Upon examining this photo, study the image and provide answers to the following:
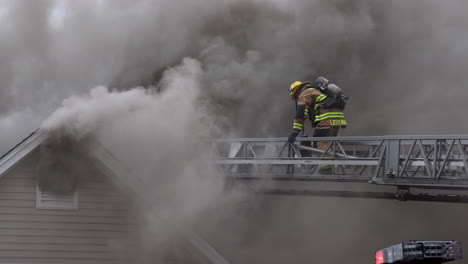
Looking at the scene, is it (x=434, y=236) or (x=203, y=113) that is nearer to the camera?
(x=203, y=113)

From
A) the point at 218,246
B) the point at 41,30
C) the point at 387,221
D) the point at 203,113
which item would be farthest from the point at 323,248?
the point at 41,30

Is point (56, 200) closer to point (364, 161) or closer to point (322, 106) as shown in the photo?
point (322, 106)

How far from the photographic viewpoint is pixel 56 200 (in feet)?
39.7

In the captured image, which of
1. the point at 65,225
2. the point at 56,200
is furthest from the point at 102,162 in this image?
the point at 65,225

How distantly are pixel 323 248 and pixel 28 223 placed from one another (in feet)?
18.8

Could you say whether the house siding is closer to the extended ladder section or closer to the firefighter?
the extended ladder section

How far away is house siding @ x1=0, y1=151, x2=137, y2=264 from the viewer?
1188 cm

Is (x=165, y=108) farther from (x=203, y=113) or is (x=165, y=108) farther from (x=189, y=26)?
(x=189, y=26)

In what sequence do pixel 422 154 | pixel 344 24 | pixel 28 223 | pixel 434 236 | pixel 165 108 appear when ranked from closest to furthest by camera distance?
pixel 422 154, pixel 28 223, pixel 165 108, pixel 434 236, pixel 344 24

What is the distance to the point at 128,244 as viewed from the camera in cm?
1212

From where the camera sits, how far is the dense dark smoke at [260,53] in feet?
50.1

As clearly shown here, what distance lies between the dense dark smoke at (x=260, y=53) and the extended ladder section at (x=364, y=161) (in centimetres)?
102

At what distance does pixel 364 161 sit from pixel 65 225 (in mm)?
4417

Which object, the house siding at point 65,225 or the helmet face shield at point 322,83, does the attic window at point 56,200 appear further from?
the helmet face shield at point 322,83
